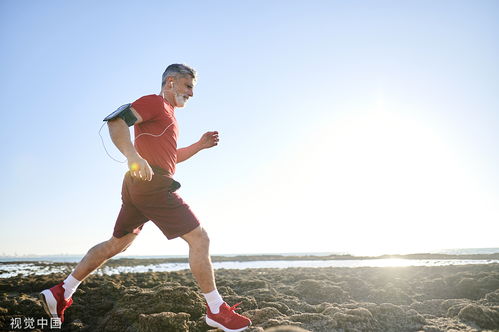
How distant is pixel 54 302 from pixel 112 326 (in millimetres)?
634

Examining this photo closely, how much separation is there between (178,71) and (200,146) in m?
0.93

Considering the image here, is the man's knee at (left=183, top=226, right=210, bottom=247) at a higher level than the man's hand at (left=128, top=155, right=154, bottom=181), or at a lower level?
lower

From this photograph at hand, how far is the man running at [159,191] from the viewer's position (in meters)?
2.99

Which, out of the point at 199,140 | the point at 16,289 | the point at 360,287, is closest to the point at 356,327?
the point at 199,140

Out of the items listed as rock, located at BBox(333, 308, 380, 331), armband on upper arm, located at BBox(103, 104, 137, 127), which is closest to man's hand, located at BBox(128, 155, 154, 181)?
armband on upper arm, located at BBox(103, 104, 137, 127)

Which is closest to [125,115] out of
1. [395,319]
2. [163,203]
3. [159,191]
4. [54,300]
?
[159,191]

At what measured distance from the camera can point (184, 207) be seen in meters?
3.22

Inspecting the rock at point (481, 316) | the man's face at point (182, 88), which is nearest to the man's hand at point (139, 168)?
the man's face at point (182, 88)

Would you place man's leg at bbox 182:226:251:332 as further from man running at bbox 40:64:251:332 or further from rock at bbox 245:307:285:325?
rock at bbox 245:307:285:325

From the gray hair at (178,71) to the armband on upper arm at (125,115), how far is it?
0.69 metres

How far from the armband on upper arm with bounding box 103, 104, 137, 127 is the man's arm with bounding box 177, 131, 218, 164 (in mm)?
1030

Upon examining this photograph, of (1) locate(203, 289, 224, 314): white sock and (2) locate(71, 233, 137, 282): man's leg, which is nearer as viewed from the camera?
(1) locate(203, 289, 224, 314): white sock

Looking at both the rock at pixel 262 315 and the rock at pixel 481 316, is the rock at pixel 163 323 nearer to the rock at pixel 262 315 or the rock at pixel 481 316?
the rock at pixel 262 315

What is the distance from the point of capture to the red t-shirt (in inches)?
125
